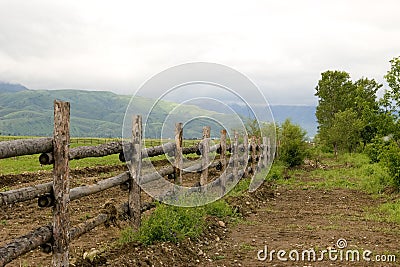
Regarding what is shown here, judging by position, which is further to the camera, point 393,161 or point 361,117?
point 361,117

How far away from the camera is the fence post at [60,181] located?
4.86m

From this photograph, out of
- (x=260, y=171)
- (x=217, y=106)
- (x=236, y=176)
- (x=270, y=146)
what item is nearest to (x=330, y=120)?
(x=270, y=146)

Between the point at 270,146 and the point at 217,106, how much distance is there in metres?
15.6

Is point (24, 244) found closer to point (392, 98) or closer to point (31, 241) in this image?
point (31, 241)

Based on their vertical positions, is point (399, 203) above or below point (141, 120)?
below

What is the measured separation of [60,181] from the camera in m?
4.92

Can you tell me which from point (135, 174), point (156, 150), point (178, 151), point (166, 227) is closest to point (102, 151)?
point (135, 174)

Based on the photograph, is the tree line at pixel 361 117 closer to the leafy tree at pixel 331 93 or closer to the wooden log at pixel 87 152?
the leafy tree at pixel 331 93

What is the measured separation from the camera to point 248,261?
6.66 metres

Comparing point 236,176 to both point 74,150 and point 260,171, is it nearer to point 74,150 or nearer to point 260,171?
point 260,171

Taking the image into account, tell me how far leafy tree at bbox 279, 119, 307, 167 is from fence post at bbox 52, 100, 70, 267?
829 inches

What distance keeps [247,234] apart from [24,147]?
521 centimetres

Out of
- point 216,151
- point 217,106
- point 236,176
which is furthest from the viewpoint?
point 236,176

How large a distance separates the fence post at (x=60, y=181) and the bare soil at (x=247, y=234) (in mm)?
439
